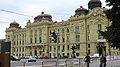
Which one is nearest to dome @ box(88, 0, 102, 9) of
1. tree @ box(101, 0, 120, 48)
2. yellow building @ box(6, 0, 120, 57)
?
yellow building @ box(6, 0, 120, 57)

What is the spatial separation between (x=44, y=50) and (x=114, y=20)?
75027 mm

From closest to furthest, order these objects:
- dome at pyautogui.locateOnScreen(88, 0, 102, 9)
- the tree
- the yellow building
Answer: the tree → the yellow building → dome at pyautogui.locateOnScreen(88, 0, 102, 9)

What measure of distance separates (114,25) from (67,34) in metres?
67.5

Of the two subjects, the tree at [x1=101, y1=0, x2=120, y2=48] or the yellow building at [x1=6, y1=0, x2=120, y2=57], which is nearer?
the tree at [x1=101, y1=0, x2=120, y2=48]

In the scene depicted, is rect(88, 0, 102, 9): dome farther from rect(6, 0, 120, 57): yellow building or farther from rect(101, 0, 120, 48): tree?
rect(101, 0, 120, 48): tree

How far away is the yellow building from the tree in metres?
45.6

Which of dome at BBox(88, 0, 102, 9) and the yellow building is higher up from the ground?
dome at BBox(88, 0, 102, 9)

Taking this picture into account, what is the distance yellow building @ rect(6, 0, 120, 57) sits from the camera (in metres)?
77.2

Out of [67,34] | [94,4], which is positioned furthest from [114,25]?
[67,34]

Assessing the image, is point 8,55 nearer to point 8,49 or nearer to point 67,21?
point 8,49

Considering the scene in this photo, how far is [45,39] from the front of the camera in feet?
307

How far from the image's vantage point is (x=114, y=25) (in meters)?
20.6

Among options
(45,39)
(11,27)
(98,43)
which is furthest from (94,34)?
(11,27)

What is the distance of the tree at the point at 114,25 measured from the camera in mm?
19959
